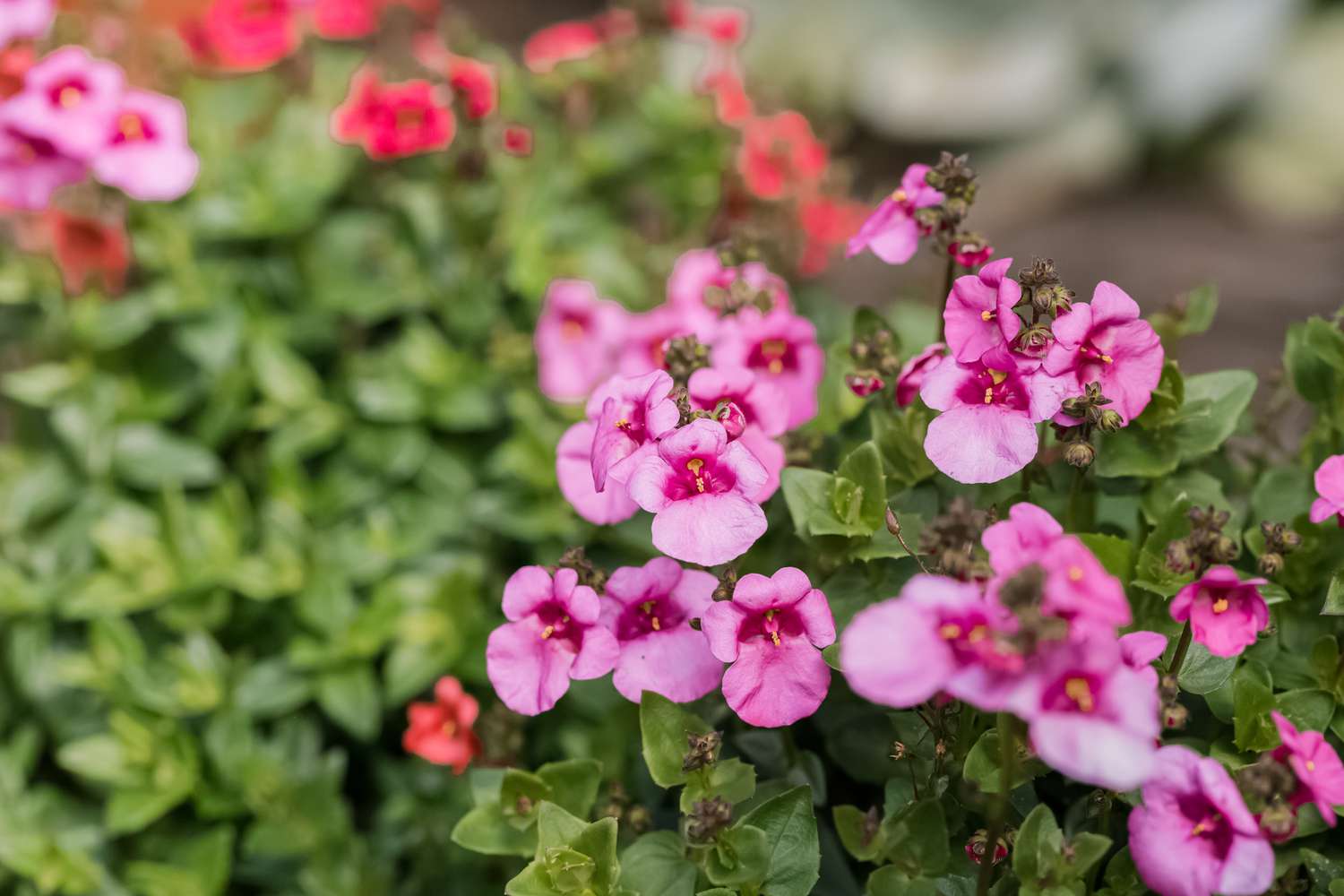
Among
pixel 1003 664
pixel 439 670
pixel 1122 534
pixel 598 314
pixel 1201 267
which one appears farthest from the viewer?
pixel 1201 267

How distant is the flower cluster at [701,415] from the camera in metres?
1.02

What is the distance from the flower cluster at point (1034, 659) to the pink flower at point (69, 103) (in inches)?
53.3

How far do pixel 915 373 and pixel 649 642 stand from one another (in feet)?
1.25

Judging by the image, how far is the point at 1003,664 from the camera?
0.76 metres

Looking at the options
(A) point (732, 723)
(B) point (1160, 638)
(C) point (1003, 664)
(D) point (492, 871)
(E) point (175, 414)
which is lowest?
(D) point (492, 871)

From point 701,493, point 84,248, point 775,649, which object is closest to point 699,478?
point 701,493

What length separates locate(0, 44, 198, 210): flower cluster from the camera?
5.34ft

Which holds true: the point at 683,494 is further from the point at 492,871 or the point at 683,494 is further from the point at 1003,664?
the point at 492,871

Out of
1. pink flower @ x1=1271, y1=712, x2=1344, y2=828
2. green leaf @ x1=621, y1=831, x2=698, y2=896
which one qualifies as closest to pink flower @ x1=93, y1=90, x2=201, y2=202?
green leaf @ x1=621, y1=831, x2=698, y2=896

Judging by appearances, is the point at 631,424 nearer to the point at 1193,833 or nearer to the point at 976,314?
the point at 976,314

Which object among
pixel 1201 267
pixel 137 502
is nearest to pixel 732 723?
pixel 137 502

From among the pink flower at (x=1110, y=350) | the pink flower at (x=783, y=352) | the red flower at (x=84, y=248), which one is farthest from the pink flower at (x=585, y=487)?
the red flower at (x=84, y=248)

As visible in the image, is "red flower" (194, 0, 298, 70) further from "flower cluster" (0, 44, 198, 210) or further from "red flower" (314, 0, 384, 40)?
"flower cluster" (0, 44, 198, 210)

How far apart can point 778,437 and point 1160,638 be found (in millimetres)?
481
